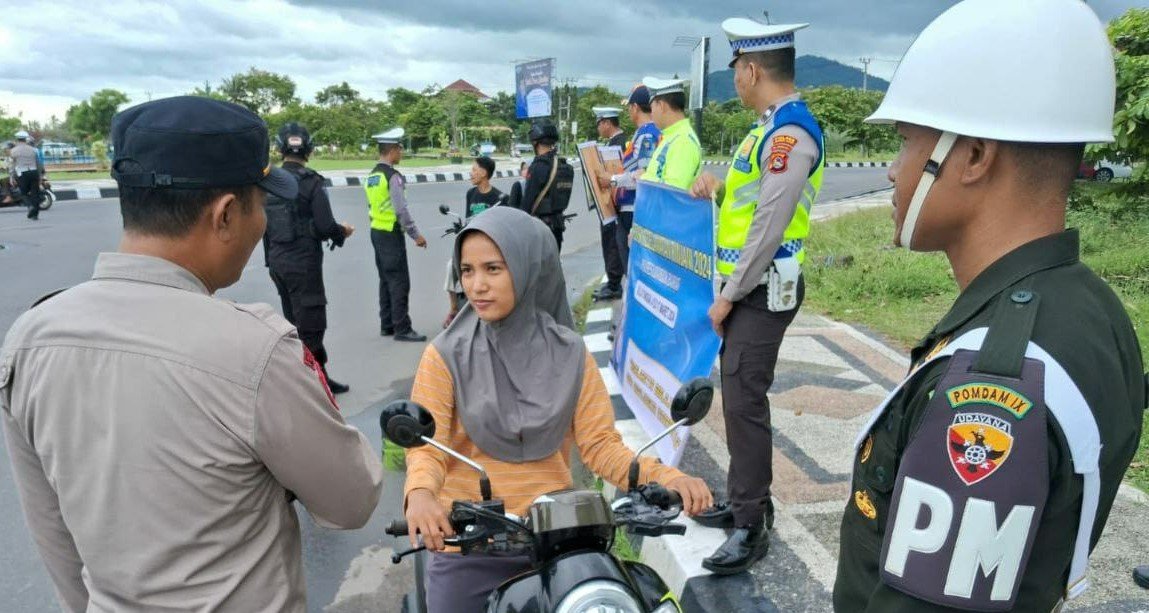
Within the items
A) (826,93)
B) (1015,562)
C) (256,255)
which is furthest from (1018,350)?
(826,93)

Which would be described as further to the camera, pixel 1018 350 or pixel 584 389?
pixel 584 389

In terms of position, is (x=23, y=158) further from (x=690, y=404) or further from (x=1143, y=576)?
(x=1143, y=576)

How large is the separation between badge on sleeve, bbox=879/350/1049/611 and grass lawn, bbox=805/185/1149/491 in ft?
16.6

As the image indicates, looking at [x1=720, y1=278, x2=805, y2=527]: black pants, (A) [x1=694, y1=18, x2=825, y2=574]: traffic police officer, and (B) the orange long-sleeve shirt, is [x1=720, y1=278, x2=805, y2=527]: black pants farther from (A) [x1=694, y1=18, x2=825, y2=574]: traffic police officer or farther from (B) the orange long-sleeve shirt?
(B) the orange long-sleeve shirt

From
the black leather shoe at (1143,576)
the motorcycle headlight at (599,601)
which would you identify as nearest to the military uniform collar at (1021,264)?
the motorcycle headlight at (599,601)

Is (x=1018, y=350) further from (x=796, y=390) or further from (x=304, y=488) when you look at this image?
(x=796, y=390)

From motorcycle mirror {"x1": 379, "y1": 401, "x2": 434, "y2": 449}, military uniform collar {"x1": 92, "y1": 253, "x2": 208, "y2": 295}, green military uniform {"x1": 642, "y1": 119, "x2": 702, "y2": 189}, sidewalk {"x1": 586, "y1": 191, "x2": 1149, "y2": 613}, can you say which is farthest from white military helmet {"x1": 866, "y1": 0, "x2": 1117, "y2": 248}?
green military uniform {"x1": 642, "y1": 119, "x2": 702, "y2": 189}

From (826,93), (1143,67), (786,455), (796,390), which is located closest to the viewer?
(786,455)

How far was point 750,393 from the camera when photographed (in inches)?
121

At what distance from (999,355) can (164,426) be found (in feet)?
4.05

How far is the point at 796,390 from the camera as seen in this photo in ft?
16.9

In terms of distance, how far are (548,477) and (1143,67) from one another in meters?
7.60

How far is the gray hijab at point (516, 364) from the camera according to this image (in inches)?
88.0

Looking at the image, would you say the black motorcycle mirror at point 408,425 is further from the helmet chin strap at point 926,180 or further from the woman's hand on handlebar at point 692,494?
the helmet chin strap at point 926,180
